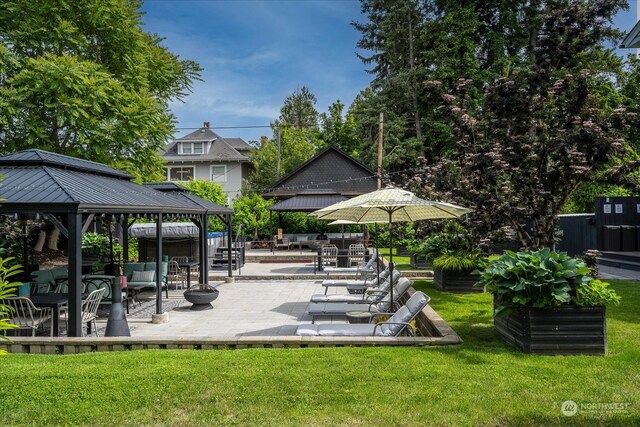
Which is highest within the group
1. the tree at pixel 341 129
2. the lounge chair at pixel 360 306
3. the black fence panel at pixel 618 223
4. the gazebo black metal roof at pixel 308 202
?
the tree at pixel 341 129

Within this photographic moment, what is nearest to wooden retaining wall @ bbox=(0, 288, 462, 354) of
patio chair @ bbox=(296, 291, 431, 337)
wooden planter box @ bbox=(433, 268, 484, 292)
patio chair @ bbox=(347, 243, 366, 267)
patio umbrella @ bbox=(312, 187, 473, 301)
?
patio chair @ bbox=(296, 291, 431, 337)

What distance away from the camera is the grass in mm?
4086

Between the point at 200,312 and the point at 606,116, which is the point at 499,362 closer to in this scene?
the point at 606,116

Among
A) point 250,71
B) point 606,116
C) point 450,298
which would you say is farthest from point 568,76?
point 250,71

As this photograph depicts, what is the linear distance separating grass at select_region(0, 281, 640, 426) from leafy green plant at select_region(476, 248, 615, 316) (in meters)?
0.66

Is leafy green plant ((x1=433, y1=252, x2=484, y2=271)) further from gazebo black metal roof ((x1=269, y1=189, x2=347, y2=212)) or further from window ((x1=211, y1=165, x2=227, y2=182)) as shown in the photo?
window ((x1=211, y1=165, x2=227, y2=182))

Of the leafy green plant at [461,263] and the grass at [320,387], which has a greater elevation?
the leafy green plant at [461,263]

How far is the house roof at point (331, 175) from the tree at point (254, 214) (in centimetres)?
223

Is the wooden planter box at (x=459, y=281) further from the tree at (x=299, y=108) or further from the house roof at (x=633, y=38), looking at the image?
the tree at (x=299, y=108)

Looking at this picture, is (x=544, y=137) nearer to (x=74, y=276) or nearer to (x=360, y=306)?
(x=360, y=306)

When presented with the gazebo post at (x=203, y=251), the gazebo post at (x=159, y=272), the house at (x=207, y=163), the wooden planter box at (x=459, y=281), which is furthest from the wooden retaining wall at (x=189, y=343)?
the house at (x=207, y=163)

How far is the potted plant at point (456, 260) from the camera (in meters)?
10.3

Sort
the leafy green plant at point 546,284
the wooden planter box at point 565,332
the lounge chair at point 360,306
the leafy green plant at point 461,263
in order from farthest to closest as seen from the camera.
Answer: the leafy green plant at point 461,263
the lounge chair at point 360,306
the wooden planter box at point 565,332
the leafy green plant at point 546,284

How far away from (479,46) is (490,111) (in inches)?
1106
